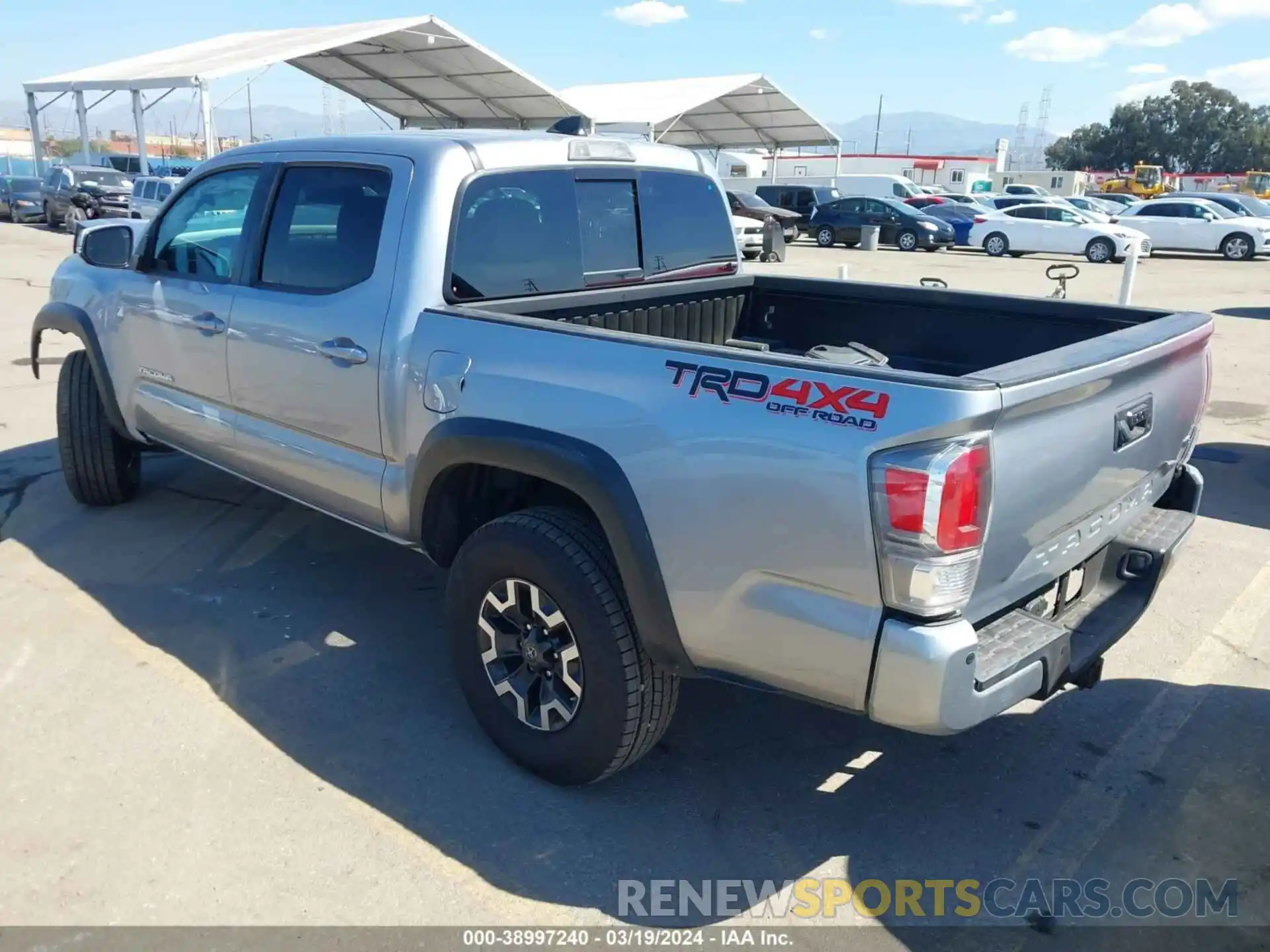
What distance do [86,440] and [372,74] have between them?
95.1 feet

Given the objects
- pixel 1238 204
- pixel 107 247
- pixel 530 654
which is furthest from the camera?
pixel 1238 204

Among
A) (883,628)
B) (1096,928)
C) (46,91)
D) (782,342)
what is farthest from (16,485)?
(46,91)

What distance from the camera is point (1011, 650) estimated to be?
252cm

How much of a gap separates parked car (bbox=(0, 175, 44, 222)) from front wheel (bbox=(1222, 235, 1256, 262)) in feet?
107

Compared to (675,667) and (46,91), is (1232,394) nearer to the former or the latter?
(675,667)

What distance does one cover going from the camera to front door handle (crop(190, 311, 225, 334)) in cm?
418

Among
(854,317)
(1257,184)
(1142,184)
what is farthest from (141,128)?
(1257,184)

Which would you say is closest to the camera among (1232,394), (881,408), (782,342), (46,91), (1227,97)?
(881,408)

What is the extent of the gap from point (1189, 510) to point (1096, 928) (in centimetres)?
152

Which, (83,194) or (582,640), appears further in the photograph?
(83,194)

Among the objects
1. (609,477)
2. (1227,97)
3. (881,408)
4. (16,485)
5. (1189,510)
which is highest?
(1227,97)

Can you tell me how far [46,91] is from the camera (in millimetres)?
32031

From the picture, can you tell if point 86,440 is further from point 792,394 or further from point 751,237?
point 751,237

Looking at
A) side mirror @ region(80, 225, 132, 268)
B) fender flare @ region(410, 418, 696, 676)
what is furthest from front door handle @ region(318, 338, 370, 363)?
side mirror @ region(80, 225, 132, 268)
